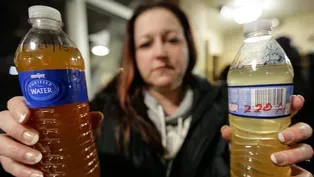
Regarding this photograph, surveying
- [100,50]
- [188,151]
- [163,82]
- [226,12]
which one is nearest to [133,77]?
[163,82]

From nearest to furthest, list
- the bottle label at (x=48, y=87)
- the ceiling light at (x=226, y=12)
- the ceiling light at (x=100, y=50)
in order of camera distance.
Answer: the bottle label at (x=48, y=87) < the ceiling light at (x=100, y=50) < the ceiling light at (x=226, y=12)

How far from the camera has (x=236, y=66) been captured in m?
0.53

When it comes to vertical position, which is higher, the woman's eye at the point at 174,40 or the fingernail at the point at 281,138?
the woman's eye at the point at 174,40

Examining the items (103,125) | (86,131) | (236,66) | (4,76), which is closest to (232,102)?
(236,66)

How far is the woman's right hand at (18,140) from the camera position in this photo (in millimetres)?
402

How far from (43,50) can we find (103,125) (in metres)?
0.53

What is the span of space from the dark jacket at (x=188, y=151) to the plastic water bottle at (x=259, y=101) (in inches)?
10.5

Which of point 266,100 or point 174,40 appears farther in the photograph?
point 174,40

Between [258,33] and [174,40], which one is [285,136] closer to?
[258,33]

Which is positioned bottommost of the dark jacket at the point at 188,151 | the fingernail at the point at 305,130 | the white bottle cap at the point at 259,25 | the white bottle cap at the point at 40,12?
the dark jacket at the point at 188,151

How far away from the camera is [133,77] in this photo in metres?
0.98

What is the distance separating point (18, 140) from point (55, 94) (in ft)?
0.50

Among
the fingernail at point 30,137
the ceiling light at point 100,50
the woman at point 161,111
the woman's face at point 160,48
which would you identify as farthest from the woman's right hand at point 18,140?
the ceiling light at point 100,50

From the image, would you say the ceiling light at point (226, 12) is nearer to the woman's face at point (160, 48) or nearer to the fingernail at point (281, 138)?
the woman's face at point (160, 48)
